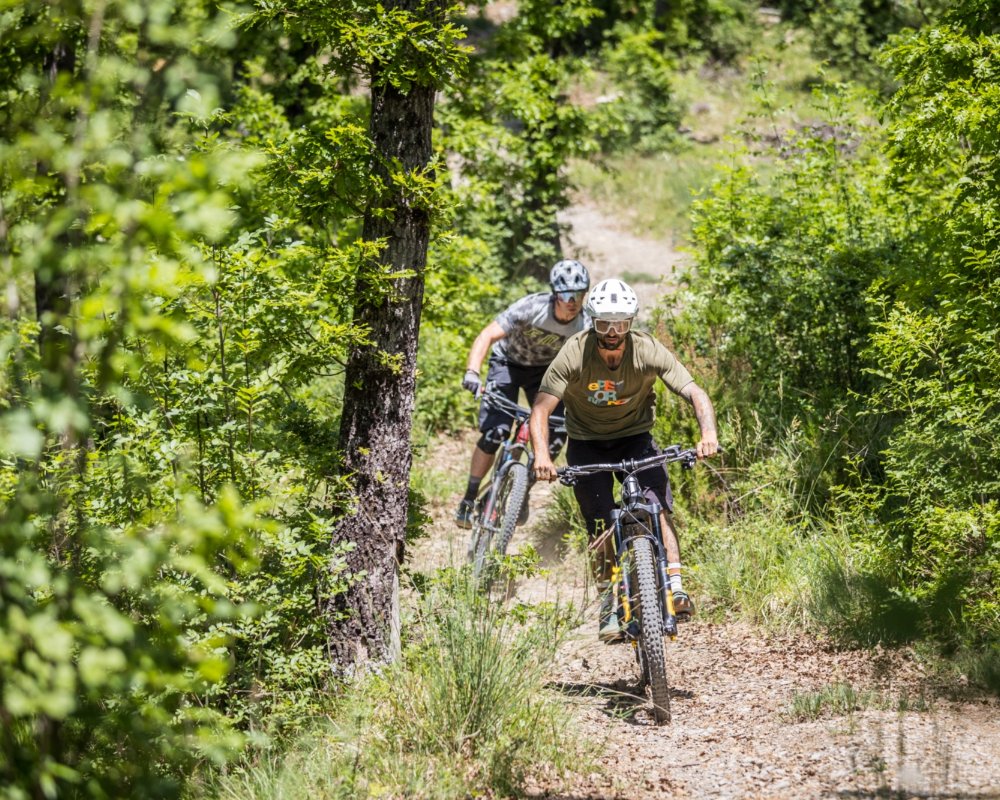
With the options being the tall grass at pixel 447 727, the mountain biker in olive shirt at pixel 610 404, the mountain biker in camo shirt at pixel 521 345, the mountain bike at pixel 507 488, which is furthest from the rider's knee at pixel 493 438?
the tall grass at pixel 447 727

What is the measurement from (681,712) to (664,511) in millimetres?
1091

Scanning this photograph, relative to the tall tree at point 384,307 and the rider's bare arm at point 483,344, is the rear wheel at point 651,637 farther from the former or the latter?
the rider's bare arm at point 483,344

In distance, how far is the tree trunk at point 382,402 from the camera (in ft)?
17.1

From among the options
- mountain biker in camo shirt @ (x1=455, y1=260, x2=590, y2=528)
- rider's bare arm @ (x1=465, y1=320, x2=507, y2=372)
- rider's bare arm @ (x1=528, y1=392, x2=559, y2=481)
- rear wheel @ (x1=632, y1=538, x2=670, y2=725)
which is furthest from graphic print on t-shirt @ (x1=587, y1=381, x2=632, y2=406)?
rider's bare arm @ (x1=465, y1=320, x2=507, y2=372)

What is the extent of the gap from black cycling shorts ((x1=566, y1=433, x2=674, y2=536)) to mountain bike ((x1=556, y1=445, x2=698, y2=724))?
14 centimetres

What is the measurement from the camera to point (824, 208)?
27.8 feet

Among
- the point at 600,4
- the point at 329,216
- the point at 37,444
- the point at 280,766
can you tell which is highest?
the point at 600,4

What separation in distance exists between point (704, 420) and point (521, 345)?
2335 mm

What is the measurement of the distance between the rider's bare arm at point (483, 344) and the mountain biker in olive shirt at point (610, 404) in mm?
1244

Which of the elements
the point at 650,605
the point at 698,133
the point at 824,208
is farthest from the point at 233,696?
the point at 698,133

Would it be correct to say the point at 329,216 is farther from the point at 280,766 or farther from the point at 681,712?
the point at 681,712

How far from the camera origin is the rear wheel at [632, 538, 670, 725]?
511 centimetres

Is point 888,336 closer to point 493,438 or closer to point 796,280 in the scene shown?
point 796,280

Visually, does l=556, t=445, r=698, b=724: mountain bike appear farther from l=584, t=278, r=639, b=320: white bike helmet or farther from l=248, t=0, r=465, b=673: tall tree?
l=248, t=0, r=465, b=673: tall tree
